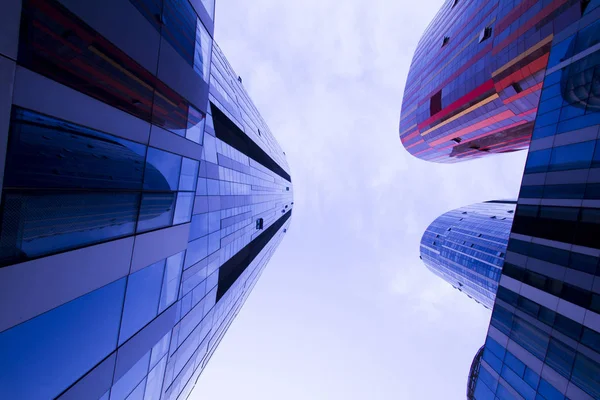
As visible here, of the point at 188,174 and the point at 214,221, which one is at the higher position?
the point at 188,174

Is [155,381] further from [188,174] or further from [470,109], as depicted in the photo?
[470,109]

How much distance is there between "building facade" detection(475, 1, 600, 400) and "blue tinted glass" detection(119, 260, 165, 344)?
81.9ft

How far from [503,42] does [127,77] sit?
4656 centimetres

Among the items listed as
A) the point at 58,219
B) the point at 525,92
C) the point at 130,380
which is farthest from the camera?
the point at 525,92

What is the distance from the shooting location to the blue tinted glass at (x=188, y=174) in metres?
16.0

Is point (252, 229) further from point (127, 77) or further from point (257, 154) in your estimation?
point (127, 77)

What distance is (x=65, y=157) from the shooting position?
8.57 meters

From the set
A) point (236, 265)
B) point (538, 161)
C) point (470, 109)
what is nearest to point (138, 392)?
point (236, 265)

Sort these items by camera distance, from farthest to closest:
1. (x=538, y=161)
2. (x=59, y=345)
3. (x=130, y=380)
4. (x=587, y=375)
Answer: (x=538, y=161) < (x=587, y=375) < (x=130, y=380) < (x=59, y=345)

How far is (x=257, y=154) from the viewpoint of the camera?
4953cm

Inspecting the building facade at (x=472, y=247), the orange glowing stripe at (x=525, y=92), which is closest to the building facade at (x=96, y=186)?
the orange glowing stripe at (x=525, y=92)

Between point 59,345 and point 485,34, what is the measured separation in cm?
5671

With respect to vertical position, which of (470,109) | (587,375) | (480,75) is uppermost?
(480,75)

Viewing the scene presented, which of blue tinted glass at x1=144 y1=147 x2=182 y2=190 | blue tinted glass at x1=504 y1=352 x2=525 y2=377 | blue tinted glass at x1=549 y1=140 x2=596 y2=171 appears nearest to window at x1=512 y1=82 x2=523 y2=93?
blue tinted glass at x1=549 y1=140 x2=596 y2=171
